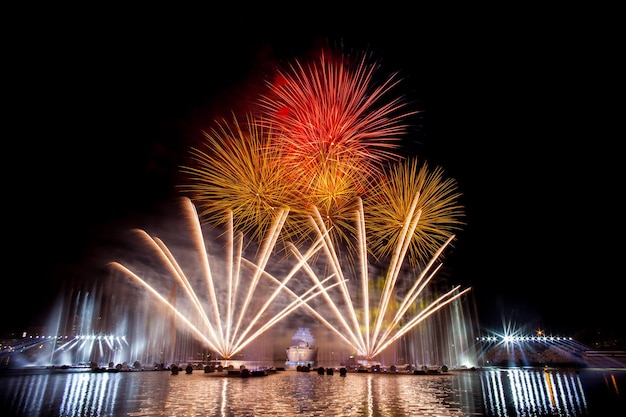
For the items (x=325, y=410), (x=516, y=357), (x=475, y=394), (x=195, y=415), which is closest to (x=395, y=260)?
(x=475, y=394)

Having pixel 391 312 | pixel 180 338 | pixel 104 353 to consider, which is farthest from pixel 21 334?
pixel 391 312

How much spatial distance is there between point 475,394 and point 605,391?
22.6 ft

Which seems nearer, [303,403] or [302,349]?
[303,403]

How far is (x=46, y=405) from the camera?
1340 centimetres

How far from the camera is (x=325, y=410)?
Result: 488 inches

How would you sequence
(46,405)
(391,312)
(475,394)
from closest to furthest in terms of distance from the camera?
(46,405)
(475,394)
(391,312)

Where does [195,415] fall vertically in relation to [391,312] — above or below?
below

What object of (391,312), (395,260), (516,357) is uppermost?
(395,260)

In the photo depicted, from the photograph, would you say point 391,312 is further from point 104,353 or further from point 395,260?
point 104,353

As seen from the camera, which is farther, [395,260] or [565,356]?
[565,356]

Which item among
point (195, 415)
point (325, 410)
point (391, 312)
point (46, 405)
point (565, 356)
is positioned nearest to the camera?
point (195, 415)

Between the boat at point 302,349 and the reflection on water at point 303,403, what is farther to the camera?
the boat at point 302,349

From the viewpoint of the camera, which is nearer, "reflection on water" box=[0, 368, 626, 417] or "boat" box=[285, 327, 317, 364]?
"reflection on water" box=[0, 368, 626, 417]

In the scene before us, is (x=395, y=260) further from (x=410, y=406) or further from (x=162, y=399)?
(x=162, y=399)
